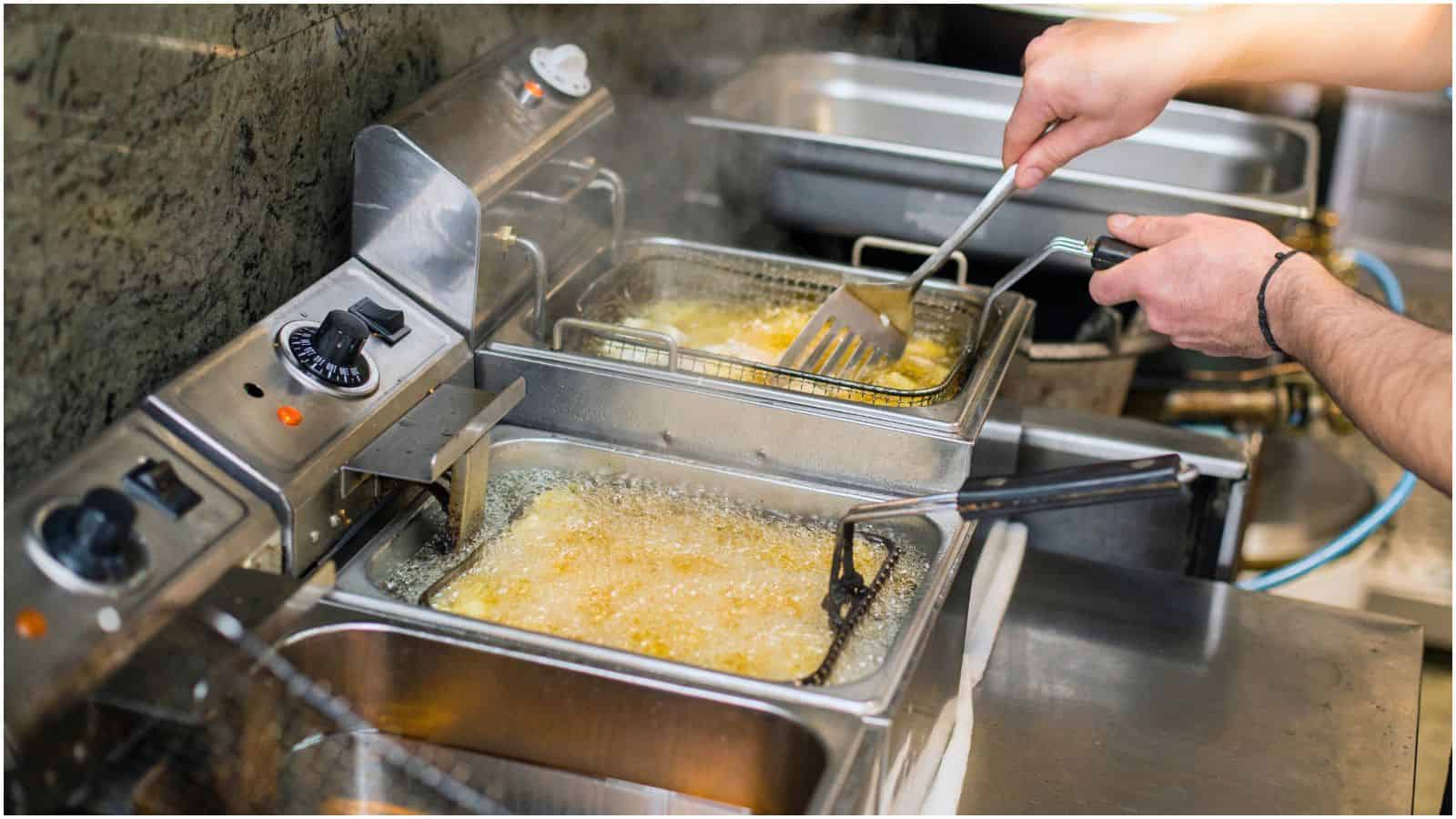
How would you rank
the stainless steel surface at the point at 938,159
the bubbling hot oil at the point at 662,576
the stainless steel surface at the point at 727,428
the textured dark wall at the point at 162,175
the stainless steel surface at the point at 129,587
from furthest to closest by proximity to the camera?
the stainless steel surface at the point at 938,159 → the stainless steel surface at the point at 727,428 → the bubbling hot oil at the point at 662,576 → the textured dark wall at the point at 162,175 → the stainless steel surface at the point at 129,587

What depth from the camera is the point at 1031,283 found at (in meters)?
2.45

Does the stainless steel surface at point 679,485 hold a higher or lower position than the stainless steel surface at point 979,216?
lower

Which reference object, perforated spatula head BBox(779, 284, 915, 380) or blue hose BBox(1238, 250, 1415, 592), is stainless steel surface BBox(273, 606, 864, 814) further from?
blue hose BBox(1238, 250, 1415, 592)

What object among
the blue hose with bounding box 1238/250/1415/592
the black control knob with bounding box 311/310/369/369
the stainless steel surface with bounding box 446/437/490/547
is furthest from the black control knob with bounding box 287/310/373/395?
the blue hose with bounding box 1238/250/1415/592

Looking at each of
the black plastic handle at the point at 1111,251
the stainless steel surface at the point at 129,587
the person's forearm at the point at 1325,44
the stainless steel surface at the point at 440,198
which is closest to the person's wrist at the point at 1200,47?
the person's forearm at the point at 1325,44

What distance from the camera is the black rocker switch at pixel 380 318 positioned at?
158 cm

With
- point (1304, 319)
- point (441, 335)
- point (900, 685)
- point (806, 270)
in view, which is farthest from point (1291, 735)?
point (441, 335)

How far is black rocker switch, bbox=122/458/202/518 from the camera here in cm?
123

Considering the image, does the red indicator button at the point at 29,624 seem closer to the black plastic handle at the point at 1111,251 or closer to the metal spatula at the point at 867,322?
the metal spatula at the point at 867,322

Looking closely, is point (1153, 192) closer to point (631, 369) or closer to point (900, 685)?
point (631, 369)

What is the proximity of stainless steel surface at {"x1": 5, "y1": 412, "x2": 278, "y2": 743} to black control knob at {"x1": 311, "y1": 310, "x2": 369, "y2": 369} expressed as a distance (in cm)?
20

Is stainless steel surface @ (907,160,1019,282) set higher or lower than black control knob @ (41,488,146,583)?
higher

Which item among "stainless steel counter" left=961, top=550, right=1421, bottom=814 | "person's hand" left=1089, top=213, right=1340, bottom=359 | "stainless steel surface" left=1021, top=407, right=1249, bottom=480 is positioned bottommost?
"stainless steel counter" left=961, top=550, right=1421, bottom=814

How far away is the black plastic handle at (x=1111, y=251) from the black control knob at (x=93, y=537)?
109 centimetres
